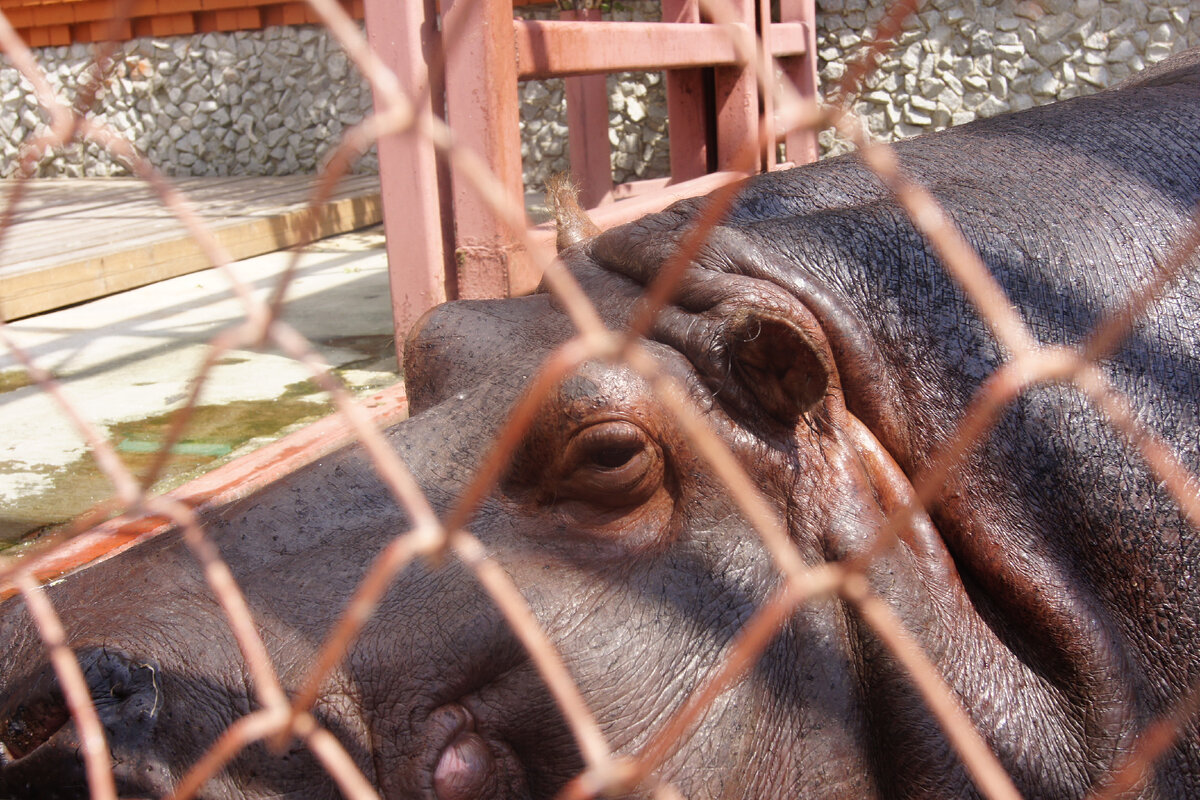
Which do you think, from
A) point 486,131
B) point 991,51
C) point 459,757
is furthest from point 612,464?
point 991,51

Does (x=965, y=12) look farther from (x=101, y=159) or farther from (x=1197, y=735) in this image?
(x=101, y=159)

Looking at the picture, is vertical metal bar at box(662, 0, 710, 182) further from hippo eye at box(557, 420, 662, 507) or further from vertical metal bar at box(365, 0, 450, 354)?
hippo eye at box(557, 420, 662, 507)

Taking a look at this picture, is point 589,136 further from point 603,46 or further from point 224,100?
point 224,100

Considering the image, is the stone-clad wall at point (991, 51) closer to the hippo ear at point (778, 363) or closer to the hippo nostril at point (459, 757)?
the hippo ear at point (778, 363)

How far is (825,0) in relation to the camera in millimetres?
9008

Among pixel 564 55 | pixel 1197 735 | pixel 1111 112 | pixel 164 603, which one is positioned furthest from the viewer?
pixel 564 55

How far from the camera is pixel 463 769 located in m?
1.48

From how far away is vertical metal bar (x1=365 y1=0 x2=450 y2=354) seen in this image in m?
3.69

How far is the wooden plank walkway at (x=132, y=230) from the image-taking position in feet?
20.0

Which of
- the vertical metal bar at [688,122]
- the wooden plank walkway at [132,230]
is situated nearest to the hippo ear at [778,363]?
the wooden plank walkway at [132,230]

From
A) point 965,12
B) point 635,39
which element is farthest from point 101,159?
point 635,39

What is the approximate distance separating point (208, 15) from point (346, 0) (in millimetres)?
2283

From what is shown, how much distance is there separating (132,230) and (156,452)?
15.3 feet

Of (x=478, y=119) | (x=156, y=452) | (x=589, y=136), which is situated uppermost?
(x=478, y=119)
